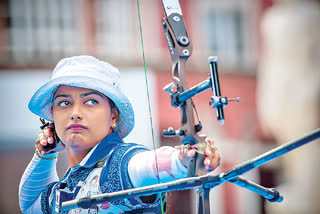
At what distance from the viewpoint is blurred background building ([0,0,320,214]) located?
2.60ft

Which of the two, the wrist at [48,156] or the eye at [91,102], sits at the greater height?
the eye at [91,102]

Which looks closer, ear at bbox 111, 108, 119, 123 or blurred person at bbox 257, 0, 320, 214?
ear at bbox 111, 108, 119, 123

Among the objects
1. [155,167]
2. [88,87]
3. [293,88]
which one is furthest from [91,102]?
[293,88]

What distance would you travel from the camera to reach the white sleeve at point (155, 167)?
2.23ft

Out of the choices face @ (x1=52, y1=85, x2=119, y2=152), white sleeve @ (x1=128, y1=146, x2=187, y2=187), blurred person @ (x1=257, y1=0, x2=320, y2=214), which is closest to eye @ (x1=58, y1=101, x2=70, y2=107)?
face @ (x1=52, y1=85, x2=119, y2=152)

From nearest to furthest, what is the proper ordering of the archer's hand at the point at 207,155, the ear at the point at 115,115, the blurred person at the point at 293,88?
the archer's hand at the point at 207,155, the ear at the point at 115,115, the blurred person at the point at 293,88

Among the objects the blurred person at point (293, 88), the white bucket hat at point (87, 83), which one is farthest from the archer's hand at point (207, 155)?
the blurred person at point (293, 88)

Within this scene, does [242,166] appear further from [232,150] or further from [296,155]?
[296,155]

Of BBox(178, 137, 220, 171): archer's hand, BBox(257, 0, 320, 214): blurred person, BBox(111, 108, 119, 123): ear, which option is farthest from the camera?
BBox(257, 0, 320, 214): blurred person

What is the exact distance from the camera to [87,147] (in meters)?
0.75

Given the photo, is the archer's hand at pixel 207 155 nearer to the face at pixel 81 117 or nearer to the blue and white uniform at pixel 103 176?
the blue and white uniform at pixel 103 176

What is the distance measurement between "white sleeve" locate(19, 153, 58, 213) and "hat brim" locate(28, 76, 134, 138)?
0.20 feet

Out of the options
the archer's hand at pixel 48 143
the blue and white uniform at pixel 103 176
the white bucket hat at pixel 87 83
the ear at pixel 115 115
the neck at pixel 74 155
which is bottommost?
the blue and white uniform at pixel 103 176

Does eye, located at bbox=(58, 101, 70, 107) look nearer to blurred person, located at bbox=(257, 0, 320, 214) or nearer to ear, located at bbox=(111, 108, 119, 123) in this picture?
ear, located at bbox=(111, 108, 119, 123)
